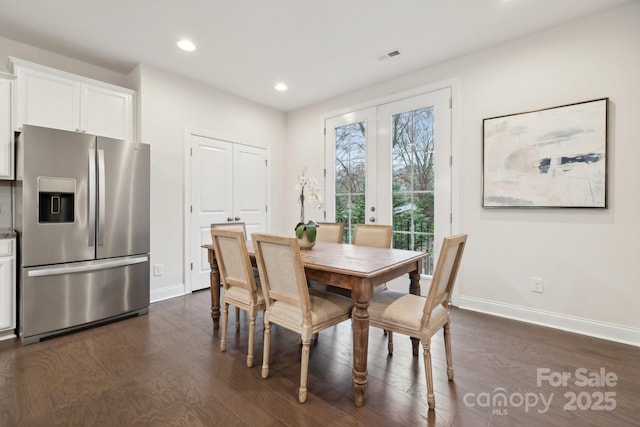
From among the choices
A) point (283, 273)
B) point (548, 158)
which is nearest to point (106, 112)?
point (283, 273)

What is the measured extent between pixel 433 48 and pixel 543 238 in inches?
86.3

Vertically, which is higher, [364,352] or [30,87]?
[30,87]

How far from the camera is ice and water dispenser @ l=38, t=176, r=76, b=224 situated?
8.13 ft

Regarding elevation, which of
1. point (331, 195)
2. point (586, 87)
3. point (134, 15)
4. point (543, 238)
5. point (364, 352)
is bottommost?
point (364, 352)

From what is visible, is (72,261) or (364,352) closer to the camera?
(364,352)

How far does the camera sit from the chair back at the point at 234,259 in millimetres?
2057

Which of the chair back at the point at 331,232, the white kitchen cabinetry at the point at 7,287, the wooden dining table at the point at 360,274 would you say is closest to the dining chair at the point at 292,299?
the wooden dining table at the point at 360,274

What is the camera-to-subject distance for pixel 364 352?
5.49 ft

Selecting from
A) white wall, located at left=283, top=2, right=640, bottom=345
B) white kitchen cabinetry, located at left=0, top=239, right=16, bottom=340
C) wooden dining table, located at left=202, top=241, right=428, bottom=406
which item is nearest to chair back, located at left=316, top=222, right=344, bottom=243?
wooden dining table, located at left=202, top=241, right=428, bottom=406

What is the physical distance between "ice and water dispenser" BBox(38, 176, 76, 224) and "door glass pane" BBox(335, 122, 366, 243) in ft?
10.1

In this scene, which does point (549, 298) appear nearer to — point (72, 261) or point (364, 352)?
point (364, 352)

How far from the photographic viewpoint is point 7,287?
2449 mm

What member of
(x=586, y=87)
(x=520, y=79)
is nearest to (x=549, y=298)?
(x=586, y=87)

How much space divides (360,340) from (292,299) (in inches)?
18.0
